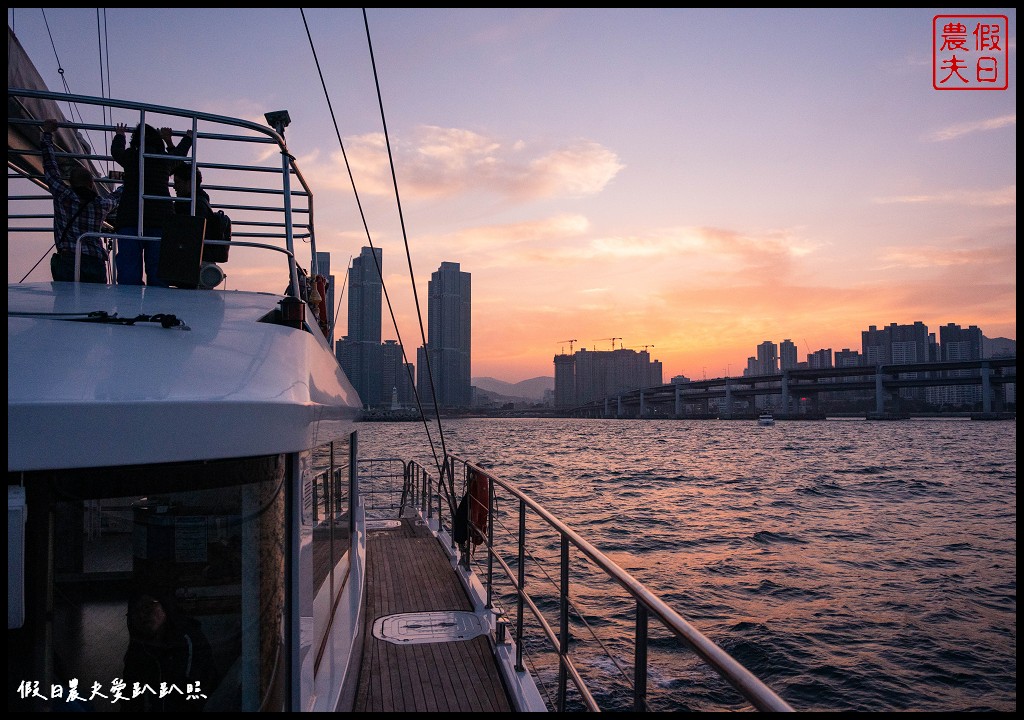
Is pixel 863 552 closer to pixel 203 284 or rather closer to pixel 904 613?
pixel 904 613

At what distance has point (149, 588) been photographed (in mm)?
1943

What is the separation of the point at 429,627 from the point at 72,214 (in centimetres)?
370

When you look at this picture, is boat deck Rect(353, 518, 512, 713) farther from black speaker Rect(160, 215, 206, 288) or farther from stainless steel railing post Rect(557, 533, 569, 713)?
black speaker Rect(160, 215, 206, 288)

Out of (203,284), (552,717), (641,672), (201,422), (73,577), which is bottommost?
(552,717)

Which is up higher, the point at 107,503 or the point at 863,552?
the point at 107,503

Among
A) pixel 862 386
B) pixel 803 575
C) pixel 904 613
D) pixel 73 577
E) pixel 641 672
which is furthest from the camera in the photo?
pixel 862 386

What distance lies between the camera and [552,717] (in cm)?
239

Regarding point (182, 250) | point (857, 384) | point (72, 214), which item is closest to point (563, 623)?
point (182, 250)

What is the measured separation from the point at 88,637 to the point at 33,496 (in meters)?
0.43

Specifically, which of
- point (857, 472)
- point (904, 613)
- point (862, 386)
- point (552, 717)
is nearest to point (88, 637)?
point (552, 717)

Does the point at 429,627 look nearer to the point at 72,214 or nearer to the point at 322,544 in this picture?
the point at 322,544

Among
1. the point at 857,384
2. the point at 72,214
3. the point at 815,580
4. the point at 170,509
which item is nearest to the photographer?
the point at 170,509

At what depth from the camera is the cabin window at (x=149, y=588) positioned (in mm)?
1725

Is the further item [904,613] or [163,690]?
[904,613]
